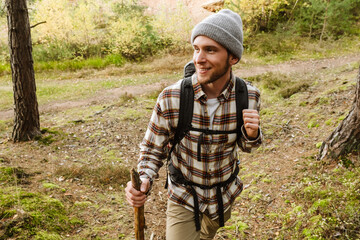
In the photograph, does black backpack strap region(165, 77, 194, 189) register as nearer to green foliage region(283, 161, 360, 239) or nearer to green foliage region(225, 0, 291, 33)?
green foliage region(283, 161, 360, 239)

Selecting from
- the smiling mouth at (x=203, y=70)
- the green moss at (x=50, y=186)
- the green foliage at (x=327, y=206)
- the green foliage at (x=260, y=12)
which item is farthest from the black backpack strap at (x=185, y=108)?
the green foliage at (x=260, y=12)

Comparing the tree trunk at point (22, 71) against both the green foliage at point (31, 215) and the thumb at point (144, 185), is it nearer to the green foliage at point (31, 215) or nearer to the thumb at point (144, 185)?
the green foliage at point (31, 215)

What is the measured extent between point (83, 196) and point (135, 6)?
1929 centimetres

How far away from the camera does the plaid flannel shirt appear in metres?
2.05

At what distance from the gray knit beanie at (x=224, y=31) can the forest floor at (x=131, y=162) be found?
2.63 m

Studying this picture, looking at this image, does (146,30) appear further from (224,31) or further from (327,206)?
(224,31)

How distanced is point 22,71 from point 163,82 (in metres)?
7.96

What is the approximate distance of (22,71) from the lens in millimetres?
6254

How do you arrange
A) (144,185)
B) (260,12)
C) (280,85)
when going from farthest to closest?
(260,12)
(280,85)
(144,185)

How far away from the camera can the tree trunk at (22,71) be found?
603 cm

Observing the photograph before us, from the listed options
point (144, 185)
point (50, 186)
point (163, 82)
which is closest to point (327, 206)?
point (144, 185)

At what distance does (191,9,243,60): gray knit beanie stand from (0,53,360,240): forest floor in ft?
8.61

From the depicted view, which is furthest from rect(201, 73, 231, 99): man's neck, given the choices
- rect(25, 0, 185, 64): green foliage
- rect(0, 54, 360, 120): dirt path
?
rect(25, 0, 185, 64): green foliage

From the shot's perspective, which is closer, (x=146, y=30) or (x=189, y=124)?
(x=189, y=124)
